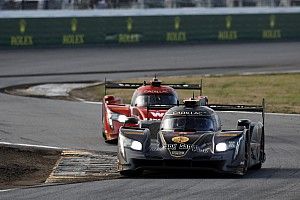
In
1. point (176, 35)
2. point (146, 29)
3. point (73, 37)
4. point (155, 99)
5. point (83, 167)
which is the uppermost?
point (155, 99)

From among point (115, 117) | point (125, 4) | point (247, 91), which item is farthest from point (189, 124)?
point (125, 4)

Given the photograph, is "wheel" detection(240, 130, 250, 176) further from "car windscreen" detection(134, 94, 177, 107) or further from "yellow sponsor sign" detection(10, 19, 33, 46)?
"yellow sponsor sign" detection(10, 19, 33, 46)

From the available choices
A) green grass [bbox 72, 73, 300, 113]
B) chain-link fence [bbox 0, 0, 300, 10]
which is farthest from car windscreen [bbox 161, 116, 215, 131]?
chain-link fence [bbox 0, 0, 300, 10]

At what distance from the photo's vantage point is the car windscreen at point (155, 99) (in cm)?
2480

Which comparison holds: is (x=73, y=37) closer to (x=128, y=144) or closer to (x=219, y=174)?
(x=128, y=144)

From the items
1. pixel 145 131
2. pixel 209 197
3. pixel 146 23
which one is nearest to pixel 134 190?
pixel 209 197

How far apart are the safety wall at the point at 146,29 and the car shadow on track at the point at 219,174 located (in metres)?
33.8

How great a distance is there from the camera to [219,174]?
18.5 meters

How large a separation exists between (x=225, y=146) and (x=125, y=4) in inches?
1524

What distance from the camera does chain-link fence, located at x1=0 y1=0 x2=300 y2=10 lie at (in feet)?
176

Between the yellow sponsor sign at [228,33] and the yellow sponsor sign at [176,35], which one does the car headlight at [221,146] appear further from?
the yellow sponsor sign at [228,33]

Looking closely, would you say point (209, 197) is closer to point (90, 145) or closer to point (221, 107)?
point (221, 107)

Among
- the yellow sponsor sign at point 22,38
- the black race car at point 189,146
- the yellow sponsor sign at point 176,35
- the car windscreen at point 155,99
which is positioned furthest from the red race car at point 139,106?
the yellow sponsor sign at point 176,35

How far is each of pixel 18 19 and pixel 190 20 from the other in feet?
30.3
